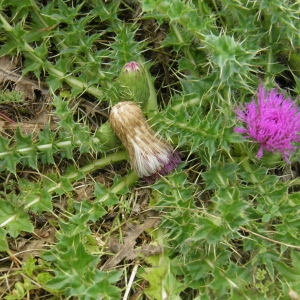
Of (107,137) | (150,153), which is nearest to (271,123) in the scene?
(150,153)

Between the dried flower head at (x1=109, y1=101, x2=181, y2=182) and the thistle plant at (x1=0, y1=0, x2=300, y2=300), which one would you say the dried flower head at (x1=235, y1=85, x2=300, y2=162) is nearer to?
the thistle plant at (x1=0, y1=0, x2=300, y2=300)

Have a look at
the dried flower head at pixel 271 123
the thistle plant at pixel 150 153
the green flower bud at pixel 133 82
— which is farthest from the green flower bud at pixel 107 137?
the dried flower head at pixel 271 123

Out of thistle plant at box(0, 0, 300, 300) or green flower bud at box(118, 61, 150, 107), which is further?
green flower bud at box(118, 61, 150, 107)

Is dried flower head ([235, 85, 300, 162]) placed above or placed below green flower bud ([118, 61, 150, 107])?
below

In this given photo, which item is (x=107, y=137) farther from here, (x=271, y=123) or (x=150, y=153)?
(x=271, y=123)

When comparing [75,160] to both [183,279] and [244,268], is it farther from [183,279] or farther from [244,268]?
[244,268]

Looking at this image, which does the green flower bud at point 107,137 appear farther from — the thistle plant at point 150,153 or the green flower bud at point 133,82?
the green flower bud at point 133,82

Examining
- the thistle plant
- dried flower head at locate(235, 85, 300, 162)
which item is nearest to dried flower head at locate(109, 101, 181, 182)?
the thistle plant
